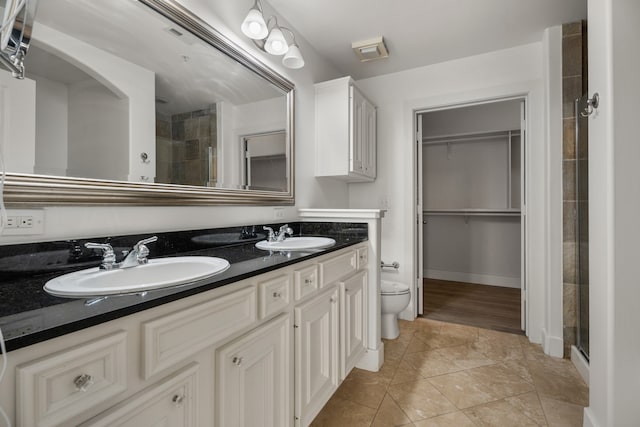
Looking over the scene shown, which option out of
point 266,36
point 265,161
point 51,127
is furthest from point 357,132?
point 51,127

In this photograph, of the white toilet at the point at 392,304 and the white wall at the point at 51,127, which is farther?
the white toilet at the point at 392,304

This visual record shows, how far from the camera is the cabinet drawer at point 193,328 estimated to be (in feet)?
2.23

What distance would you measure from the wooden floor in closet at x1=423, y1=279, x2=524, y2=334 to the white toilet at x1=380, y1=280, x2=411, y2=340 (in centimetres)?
66

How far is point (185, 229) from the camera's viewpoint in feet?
4.58

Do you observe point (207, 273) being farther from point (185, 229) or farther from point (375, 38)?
point (375, 38)

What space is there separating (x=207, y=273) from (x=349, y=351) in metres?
1.18

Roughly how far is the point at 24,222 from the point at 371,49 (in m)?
2.46

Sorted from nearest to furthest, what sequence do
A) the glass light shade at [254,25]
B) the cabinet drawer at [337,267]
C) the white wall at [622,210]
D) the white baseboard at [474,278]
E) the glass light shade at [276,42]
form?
the white wall at [622,210] → the cabinet drawer at [337,267] → the glass light shade at [254,25] → the glass light shade at [276,42] → the white baseboard at [474,278]

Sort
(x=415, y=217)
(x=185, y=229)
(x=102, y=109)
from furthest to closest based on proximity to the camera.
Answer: (x=415, y=217)
(x=185, y=229)
(x=102, y=109)

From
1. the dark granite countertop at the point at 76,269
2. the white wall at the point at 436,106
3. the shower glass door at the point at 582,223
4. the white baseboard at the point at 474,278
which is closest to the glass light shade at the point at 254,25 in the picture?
the dark granite countertop at the point at 76,269

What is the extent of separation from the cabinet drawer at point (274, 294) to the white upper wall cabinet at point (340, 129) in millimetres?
1455

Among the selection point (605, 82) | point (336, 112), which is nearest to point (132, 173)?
point (336, 112)

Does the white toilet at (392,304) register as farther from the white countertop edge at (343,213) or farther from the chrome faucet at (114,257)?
the chrome faucet at (114,257)

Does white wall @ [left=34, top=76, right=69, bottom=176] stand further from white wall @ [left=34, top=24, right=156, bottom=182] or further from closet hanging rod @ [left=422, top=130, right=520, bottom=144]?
closet hanging rod @ [left=422, top=130, right=520, bottom=144]
